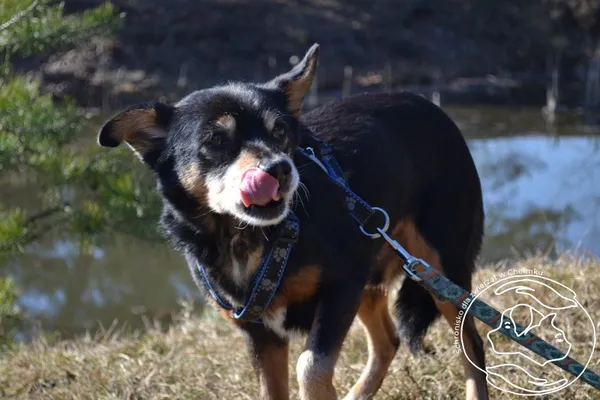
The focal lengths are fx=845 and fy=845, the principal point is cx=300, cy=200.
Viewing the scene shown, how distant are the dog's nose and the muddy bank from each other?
15863 mm

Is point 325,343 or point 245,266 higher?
point 245,266

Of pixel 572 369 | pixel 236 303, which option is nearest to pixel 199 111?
pixel 236 303

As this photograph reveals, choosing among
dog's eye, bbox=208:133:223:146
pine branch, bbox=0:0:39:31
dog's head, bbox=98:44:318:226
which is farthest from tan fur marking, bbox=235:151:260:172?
pine branch, bbox=0:0:39:31

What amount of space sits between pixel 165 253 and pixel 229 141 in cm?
621

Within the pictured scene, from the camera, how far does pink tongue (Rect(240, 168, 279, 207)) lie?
3133 mm

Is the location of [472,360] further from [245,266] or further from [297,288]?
[245,266]

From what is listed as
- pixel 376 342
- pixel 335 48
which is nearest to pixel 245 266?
pixel 376 342

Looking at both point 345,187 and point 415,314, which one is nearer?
point 345,187

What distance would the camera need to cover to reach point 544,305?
4598 millimetres

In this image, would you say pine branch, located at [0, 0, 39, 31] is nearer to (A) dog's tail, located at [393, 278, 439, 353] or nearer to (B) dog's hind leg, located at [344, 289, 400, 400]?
(B) dog's hind leg, located at [344, 289, 400, 400]

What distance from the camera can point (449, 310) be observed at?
13.6 ft

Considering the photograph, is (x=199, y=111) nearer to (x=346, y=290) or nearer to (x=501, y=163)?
(x=346, y=290)

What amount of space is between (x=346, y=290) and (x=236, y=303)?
449 millimetres

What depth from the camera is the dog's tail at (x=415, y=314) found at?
167 inches
